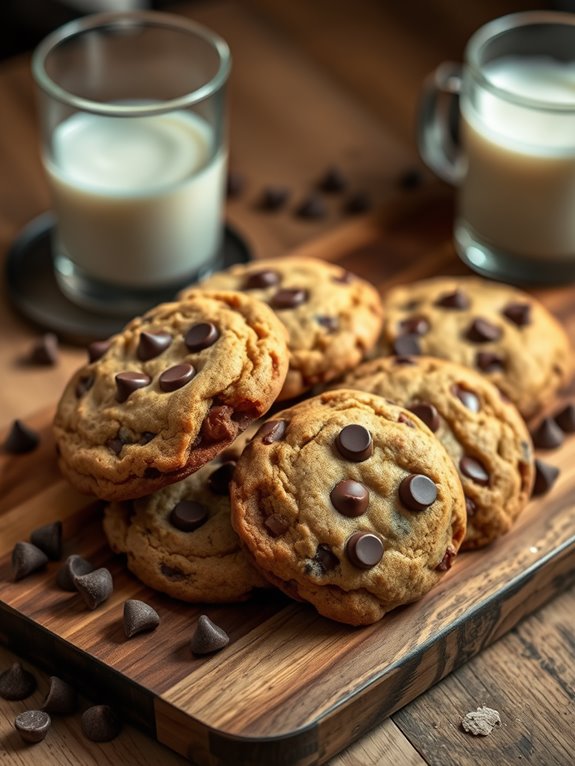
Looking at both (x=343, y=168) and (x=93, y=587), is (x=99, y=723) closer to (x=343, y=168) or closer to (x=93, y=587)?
(x=93, y=587)

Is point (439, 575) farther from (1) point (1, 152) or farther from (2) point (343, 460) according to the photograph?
(1) point (1, 152)

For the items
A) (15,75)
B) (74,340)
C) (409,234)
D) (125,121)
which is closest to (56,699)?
(74,340)

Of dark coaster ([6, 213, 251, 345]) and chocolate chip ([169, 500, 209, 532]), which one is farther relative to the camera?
dark coaster ([6, 213, 251, 345])

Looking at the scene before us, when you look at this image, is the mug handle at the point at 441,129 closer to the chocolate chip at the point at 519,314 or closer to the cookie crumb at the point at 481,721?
the chocolate chip at the point at 519,314

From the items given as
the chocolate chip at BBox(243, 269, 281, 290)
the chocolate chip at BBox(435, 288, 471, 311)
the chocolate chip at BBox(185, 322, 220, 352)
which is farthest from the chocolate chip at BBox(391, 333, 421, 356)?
the chocolate chip at BBox(185, 322, 220, 352)

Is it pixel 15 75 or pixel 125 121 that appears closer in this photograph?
pixel 125 121

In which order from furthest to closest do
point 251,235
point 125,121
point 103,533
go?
point 251,235 < point 125,121 < point 103,533

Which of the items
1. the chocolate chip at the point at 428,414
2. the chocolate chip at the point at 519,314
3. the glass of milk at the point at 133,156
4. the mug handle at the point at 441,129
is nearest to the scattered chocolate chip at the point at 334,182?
the mug handle at the point at 441,129

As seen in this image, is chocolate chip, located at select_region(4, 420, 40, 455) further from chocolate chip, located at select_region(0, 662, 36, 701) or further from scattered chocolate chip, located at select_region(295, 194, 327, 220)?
scattered chocolate chip, located at select_region(295, 194, 327, 220)
